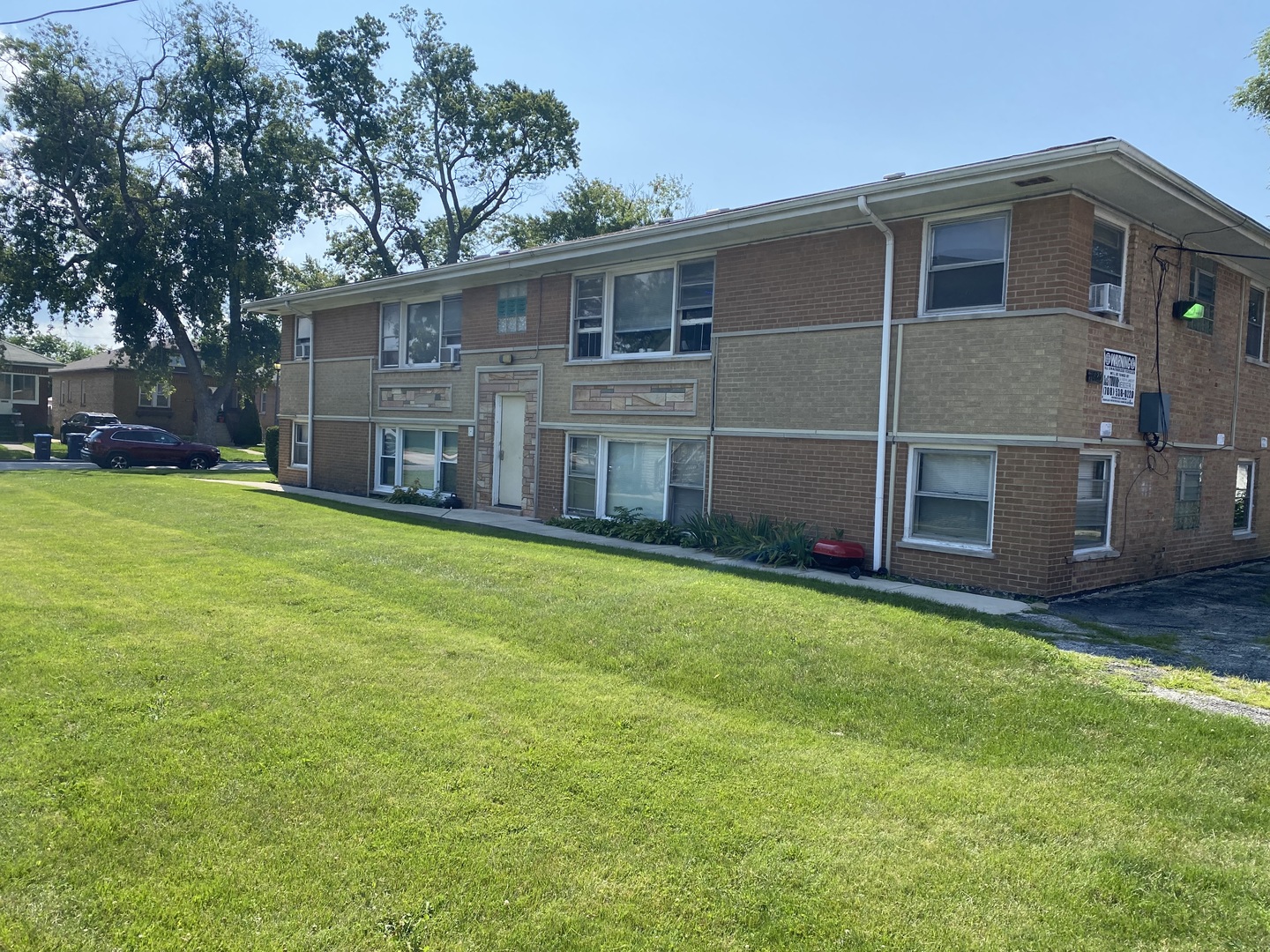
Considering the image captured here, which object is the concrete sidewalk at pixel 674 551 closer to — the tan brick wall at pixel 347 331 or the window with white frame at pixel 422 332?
the window with white frame at pixel 422 332

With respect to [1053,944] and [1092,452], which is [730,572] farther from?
[1053,944]

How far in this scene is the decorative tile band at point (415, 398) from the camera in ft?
60.7

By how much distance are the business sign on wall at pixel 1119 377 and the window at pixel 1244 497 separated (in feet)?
17.0

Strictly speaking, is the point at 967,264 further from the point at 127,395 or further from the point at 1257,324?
the point at 127,395

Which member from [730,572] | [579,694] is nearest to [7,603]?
[579,694]

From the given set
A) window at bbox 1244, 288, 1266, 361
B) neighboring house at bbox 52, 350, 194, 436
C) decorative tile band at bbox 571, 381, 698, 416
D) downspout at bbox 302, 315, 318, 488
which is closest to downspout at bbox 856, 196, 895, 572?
decorative tile band at bbox 571, 381, 698, 416

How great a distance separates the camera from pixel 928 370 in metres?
11.0

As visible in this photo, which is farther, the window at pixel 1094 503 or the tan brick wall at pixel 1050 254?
the window at pixel 1094 503

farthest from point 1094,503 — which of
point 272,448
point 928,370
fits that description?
point 272,448

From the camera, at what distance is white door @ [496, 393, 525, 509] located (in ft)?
55.8

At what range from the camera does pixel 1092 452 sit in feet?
34.9

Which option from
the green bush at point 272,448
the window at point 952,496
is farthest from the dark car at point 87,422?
the window at point 952,496

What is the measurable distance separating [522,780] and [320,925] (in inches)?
55.6

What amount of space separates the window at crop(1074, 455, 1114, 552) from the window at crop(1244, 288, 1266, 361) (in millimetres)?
5521
